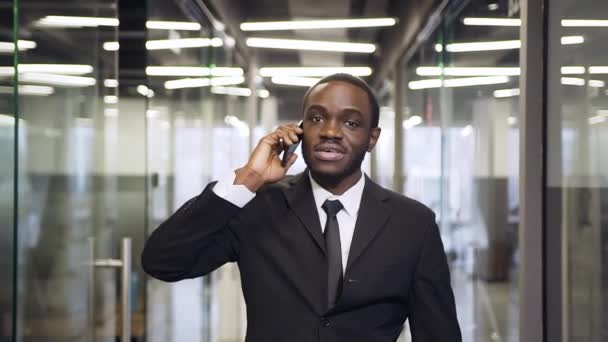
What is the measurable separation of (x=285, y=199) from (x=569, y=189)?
0.90m

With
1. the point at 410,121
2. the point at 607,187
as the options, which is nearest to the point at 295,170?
the point at 410,121

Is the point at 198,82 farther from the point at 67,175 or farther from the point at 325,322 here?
the point at 325,322

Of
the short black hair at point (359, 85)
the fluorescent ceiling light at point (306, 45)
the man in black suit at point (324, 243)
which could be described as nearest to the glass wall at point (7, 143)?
the man in black suit at point (324, 243)

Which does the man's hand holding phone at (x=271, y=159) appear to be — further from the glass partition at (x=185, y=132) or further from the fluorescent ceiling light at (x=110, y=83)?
the glass partition at (x=185, y=132)

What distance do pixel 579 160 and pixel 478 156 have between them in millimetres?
1553

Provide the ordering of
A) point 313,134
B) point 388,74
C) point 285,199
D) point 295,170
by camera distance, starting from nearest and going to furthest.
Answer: point 313,134, point 285,199, point 295,170, point 388,74

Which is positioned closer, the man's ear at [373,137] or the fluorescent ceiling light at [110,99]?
the man's ear at [373,137]

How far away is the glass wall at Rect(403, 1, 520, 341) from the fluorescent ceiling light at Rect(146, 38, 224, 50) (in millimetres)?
1353

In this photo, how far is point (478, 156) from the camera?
3625 millimetres

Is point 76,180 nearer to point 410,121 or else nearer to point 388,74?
point 410,121

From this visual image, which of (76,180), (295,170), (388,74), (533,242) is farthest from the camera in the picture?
(388,74)

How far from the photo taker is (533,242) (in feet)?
7.83

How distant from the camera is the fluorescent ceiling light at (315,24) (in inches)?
242

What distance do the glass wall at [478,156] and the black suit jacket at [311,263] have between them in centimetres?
121
